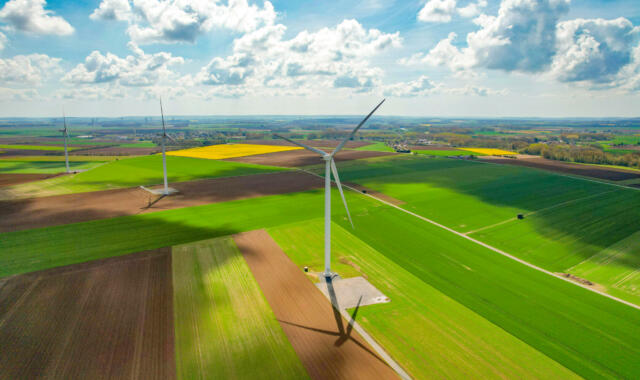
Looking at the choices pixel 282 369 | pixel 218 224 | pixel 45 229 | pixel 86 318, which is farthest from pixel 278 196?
pixel 282 369

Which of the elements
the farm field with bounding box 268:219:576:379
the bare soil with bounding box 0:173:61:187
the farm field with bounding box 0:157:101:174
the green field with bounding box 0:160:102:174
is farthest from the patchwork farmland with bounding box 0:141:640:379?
the green field with bounding box 0:160:102:174

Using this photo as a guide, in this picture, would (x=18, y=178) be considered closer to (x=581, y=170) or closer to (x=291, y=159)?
(x=291, y=159)

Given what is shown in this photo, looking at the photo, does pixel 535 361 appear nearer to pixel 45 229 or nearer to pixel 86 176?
pixel 45 229

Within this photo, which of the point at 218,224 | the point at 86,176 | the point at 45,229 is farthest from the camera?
the point at 86,176

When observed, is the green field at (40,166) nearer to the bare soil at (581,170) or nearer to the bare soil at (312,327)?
the bare soil at (312,327)

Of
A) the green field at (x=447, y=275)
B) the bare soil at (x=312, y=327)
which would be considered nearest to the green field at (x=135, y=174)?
the green field at (x=447, y=275)

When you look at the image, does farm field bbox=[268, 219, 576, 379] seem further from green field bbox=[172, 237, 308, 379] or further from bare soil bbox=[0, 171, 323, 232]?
bare soil bbox=[0, 171, 323, 232]
